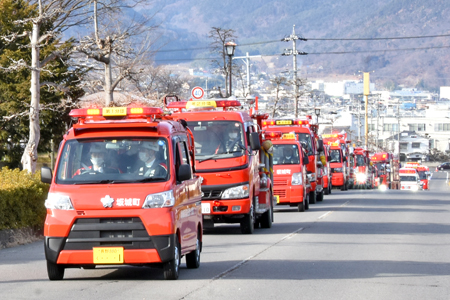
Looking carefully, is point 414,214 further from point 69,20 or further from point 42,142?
point 42,142

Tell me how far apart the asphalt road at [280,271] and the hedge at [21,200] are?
1.99ft

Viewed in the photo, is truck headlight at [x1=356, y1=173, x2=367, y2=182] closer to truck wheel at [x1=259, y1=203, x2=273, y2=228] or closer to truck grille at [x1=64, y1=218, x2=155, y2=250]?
truck wheel at [x1=259, y1=203, x2=273, y2=228]

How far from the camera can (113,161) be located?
10641mm

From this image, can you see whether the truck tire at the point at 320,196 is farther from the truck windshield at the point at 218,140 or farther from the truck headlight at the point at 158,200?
the truck headlight at the point at 158,200

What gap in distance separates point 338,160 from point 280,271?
124 ft

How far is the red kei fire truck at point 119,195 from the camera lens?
32.7 ft

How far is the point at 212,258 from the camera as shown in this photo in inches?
532

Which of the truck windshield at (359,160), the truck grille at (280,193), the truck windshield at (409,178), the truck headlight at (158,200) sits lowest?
the truck windshield at (409,178)

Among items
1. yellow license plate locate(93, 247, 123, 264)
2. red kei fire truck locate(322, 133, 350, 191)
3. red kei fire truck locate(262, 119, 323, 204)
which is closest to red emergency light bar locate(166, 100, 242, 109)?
yellow license plate locate(93, 247, 123, 264)

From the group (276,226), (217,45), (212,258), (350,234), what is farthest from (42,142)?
(212,258)

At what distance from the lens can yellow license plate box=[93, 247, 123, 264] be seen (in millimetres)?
9906

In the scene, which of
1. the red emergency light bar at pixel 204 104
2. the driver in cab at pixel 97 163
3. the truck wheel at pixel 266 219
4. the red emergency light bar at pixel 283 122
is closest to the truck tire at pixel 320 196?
the red emergency light bar at pixel 283 122

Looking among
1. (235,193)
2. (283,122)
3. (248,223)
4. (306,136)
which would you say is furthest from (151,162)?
(306,136)

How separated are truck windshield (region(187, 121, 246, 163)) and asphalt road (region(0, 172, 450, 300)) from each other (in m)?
1.89
